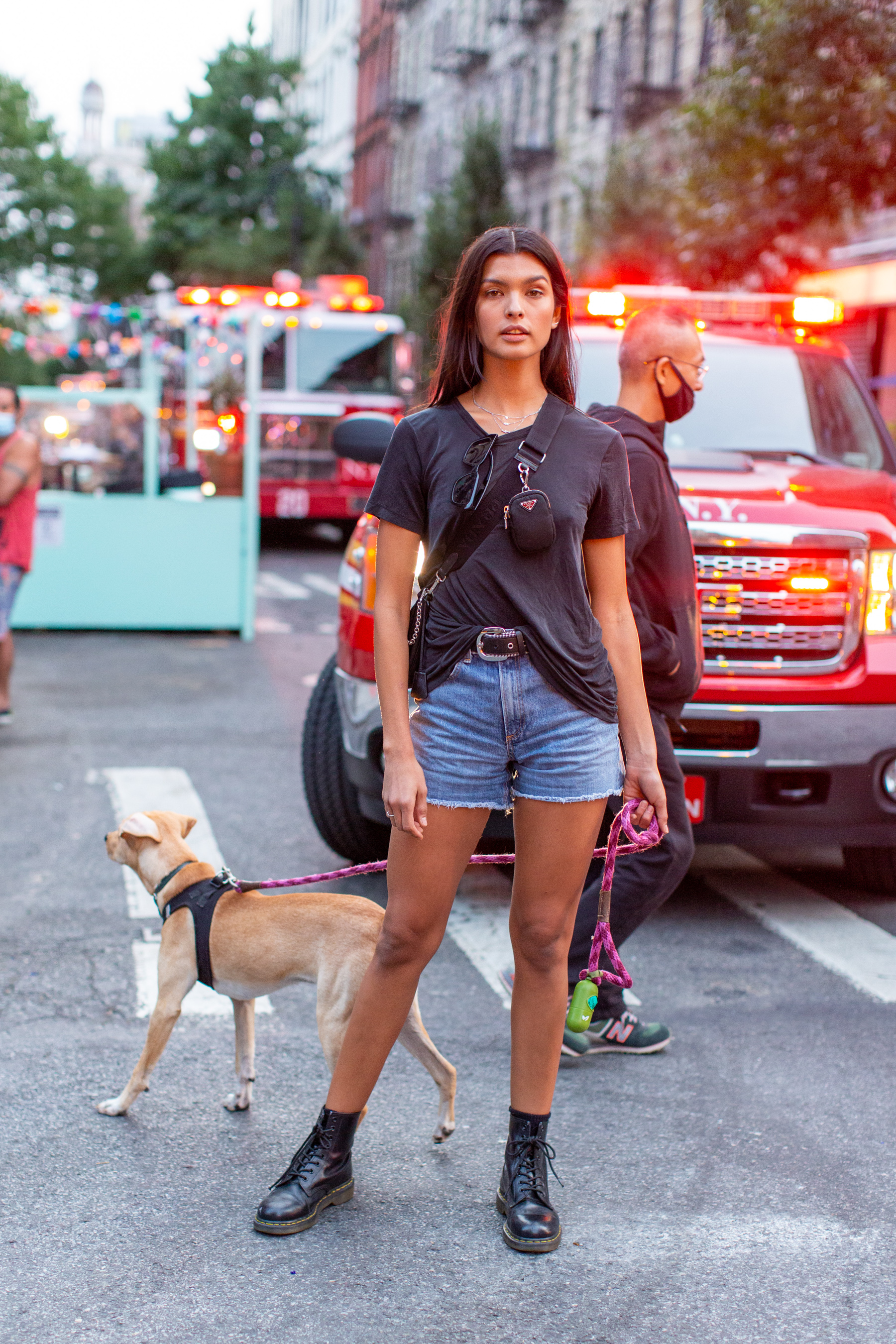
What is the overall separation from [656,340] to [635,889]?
5.06 feet

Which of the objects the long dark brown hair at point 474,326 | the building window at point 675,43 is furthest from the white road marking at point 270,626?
the building window at point 675,43

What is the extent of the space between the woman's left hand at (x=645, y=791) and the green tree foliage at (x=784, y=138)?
375 inches

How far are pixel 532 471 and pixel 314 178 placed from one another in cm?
5623

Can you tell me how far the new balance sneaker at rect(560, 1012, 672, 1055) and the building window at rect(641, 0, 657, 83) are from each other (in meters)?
27.8

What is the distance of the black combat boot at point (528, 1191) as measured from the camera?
3275 millimetres

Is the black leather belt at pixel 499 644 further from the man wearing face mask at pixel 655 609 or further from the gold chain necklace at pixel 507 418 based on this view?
the man wearing face mask at pixel 655 609

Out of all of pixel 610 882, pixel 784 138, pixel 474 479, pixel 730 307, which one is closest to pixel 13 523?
pixel 730 307

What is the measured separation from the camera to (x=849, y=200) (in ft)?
45.0

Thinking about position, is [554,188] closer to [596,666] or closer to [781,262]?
[781,262]

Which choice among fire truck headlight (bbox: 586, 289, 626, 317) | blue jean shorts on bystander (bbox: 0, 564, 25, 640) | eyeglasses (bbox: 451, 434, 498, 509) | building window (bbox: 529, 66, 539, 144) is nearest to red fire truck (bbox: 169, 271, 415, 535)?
blue jean shorts on bystander (bbox: 0, 564, 25, 640)

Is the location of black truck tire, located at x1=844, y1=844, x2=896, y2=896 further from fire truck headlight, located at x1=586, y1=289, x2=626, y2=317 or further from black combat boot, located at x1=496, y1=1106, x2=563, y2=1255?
black combat boot, located at x1=496, y1=1106, x2=563, y2=1255

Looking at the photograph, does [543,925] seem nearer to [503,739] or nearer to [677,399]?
[503,739]

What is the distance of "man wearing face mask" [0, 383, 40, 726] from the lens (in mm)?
8883

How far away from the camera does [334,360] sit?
21328mm
